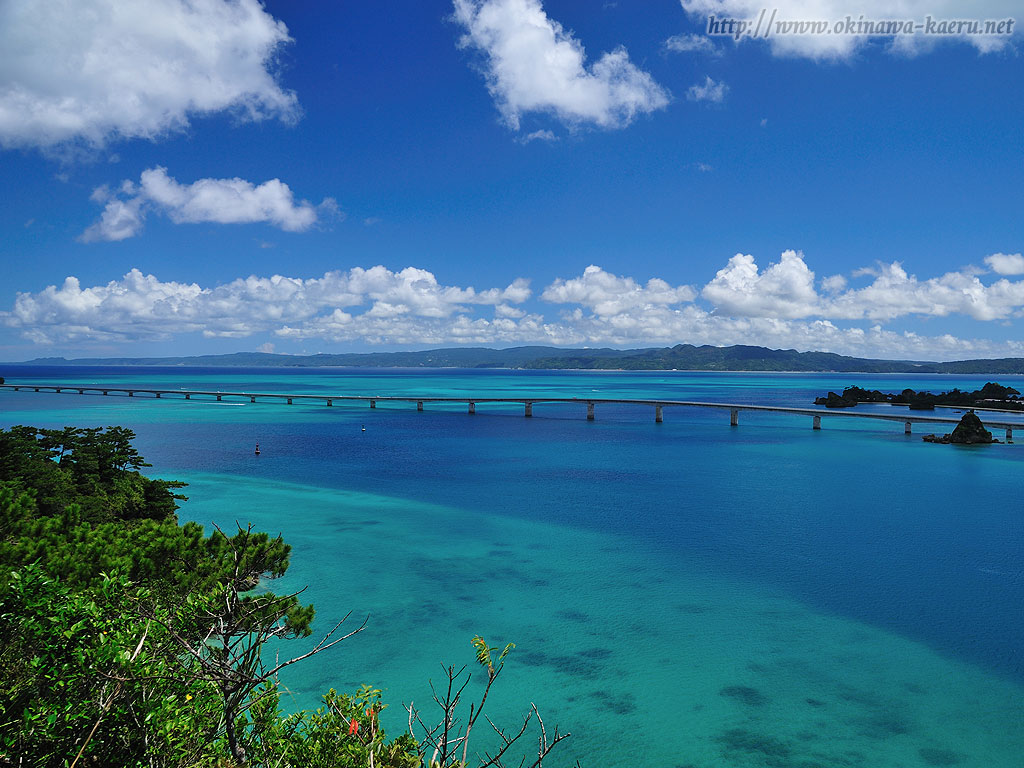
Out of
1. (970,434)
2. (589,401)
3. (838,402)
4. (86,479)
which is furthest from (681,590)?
(838,402)

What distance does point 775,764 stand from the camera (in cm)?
1359

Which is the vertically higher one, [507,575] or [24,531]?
[24,531]

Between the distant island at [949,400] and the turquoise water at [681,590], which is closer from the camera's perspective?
the turquoise water at [681,590]

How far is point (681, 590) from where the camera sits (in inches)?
971

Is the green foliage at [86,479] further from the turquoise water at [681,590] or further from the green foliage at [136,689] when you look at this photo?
the green foliage at [136,689]

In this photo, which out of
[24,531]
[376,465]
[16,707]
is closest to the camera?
[16,707]

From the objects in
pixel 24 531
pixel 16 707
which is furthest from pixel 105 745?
pixel 24 531

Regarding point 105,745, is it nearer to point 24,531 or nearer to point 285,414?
point 24,531

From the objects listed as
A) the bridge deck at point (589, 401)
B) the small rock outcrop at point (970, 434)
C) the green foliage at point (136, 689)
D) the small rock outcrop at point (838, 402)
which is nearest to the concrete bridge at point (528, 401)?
the bridge deck at point (589, 401)

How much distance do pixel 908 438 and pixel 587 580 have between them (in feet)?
242

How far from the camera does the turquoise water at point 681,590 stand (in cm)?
1538

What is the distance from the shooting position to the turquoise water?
50.4 feet

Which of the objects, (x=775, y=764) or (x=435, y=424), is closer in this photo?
(x=775, y=764)

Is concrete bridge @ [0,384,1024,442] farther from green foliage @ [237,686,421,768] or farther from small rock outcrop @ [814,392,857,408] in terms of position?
green foliage @ [237,686,421,768]
